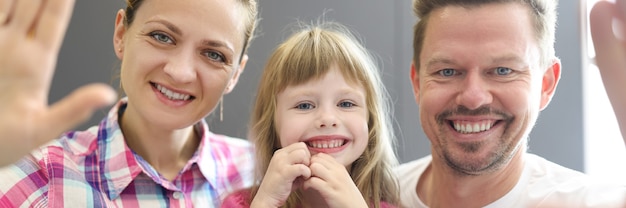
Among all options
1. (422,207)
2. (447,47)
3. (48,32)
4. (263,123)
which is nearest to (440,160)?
(422,207)

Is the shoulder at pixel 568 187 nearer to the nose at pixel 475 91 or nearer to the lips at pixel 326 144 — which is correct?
the nose at pixel 475 91

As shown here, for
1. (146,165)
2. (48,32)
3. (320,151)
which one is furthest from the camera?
(146,165)

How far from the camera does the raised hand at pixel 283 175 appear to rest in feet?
3.41

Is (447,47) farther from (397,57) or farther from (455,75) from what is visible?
(397,57)

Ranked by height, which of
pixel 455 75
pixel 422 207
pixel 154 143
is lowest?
pixel 422 207

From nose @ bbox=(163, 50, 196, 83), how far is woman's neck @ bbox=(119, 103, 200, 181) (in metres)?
0.16

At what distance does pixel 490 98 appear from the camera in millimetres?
1152

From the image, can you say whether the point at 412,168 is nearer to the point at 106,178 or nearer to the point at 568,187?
the point at 568,187

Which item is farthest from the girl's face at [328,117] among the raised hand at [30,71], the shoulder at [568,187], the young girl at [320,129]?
the raised hand at [30,71]

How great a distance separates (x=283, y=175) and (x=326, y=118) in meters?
0.13

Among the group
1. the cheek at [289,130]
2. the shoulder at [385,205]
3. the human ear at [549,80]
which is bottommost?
the shoulder at [385,205]

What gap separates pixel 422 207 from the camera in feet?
4.27

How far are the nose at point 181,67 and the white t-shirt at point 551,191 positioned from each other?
1.64 feet

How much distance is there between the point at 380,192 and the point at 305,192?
0.60ft
